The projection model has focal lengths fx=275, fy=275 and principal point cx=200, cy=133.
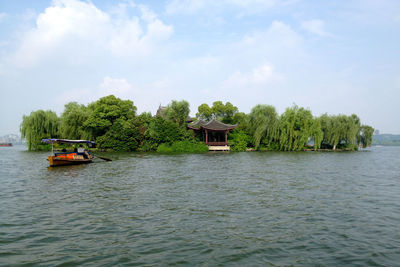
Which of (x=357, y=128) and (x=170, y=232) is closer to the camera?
(x=170, y=232)

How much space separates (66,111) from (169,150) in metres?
16.7

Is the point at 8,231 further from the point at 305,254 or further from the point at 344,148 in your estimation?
the point at 344,148

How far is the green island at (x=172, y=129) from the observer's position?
1430 inches

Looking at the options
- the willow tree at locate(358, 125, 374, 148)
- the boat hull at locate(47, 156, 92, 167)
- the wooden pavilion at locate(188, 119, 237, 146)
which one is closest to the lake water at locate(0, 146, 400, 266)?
the boat hull at locate(47, 156, 92, 167)

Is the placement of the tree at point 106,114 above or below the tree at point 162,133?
above

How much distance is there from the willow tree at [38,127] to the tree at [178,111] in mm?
15500

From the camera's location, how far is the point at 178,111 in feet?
130

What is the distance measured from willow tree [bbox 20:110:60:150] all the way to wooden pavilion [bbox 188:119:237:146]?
18.8 m

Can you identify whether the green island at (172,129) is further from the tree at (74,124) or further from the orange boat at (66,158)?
the orange boat at (66,158)

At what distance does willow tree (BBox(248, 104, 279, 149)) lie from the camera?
37719 mm

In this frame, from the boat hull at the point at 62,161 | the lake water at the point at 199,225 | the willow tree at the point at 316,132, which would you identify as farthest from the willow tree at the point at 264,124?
the lake water at the point at 199,225

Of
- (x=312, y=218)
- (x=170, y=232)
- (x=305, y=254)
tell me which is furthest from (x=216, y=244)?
(x=312, y=218)

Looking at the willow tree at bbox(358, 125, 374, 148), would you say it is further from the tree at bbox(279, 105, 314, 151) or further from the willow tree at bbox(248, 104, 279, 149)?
the willow tree at bbox(248, 104, 279, 149)

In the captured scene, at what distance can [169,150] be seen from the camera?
117ft
